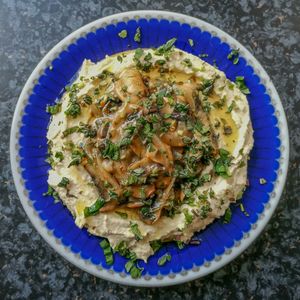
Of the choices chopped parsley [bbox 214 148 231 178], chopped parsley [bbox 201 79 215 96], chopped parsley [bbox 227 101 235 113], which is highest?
chopped parsley [bbox 201 79 215 96]

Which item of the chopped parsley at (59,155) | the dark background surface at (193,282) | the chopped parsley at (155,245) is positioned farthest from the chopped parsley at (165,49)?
the chopped parsley at (155,245)

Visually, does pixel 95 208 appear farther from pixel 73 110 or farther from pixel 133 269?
pixel 73 110

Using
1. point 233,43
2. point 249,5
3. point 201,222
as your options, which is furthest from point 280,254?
point 249,5

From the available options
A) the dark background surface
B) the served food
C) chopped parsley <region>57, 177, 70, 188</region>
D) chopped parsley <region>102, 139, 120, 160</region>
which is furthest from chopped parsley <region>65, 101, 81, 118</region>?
the dark background surface

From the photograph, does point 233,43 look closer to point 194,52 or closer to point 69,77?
point 194,52

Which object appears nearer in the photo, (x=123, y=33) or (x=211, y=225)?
(x=211, y=225)

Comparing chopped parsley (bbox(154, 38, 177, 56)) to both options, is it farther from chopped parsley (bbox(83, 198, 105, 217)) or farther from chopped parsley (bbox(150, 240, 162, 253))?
chopped parsley (bbox(150, 240, 162, 253))

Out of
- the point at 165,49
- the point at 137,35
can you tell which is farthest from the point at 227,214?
the point at 137,35
